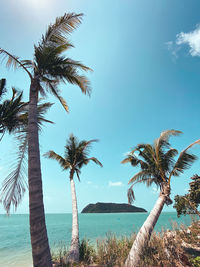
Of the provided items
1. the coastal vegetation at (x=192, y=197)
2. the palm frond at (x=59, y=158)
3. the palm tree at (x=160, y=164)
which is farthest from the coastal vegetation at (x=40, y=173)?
the coastal vegetation at (x=192, y=197)

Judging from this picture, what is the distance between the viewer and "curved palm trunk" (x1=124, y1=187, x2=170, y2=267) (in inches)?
199

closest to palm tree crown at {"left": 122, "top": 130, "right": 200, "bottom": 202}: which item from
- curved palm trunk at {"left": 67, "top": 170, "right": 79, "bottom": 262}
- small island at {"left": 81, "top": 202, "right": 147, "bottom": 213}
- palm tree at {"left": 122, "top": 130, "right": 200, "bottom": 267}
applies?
palm tree at {"left": 122, "top": 130, "right": 200, "bottom": 267}

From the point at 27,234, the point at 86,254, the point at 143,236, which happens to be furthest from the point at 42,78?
the point at 27,234

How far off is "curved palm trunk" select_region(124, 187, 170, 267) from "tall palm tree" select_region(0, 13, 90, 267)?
160 inches

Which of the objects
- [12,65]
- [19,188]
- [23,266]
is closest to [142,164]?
[19,188]

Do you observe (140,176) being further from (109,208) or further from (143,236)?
(109,208)

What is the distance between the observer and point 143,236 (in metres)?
5.66

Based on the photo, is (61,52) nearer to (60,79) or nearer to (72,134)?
(60,79)

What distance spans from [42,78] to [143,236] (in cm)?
698

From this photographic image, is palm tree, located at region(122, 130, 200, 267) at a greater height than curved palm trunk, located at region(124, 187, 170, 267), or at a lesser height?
greater

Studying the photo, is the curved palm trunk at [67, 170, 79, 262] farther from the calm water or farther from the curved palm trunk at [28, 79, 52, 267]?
the curved palm trunk at [28, 79, 52, 267]

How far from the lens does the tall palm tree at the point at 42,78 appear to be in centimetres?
255

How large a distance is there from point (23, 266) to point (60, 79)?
34.9ft

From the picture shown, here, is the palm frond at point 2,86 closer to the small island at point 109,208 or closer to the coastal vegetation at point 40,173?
the coastal vegetation at point 40,173
